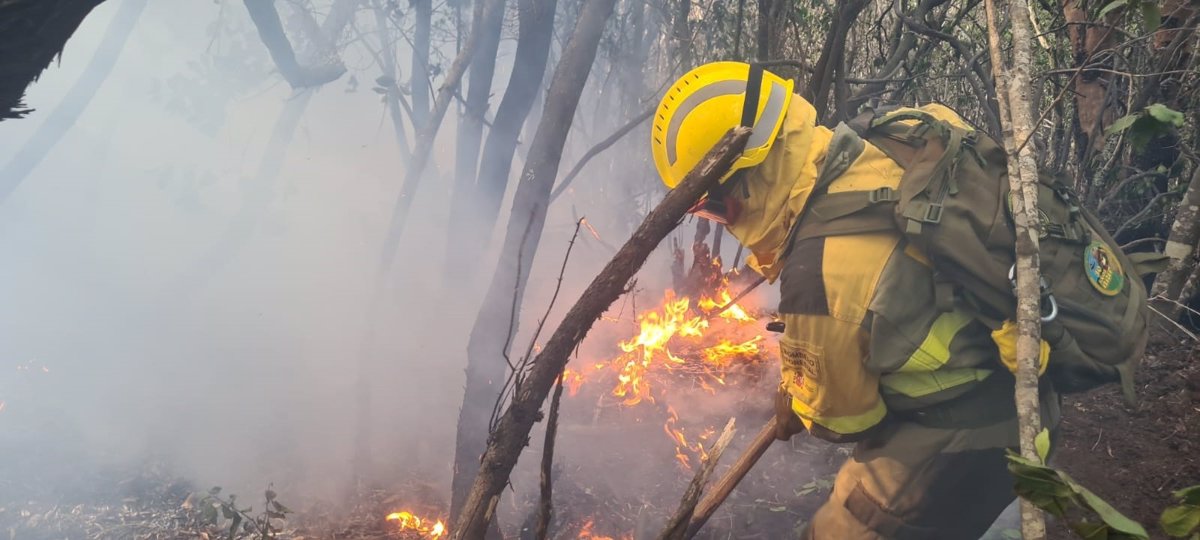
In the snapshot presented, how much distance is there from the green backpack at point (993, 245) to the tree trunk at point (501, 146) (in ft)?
9.83

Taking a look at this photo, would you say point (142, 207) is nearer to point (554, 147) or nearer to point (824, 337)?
point (554, 147)

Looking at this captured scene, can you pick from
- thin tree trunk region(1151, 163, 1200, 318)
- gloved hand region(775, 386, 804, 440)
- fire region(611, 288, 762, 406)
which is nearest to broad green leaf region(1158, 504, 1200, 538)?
gloved hand region(775, 386, 804, 440)

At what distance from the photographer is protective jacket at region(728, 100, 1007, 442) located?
228 centimetres

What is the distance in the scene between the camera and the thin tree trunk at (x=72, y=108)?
372 inches

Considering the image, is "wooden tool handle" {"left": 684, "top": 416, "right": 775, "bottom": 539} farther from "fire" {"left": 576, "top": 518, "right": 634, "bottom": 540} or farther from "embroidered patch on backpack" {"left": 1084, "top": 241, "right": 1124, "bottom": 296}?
"fire" {"left": 576, "top": 518, "right": 634, "bottom": 540}

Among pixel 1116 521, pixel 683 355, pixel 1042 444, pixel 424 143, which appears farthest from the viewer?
pixel 424 143

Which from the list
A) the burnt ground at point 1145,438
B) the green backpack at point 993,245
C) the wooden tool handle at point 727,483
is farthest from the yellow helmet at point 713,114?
the burnt ground at point 1145,438

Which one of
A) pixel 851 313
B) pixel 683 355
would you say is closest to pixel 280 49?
pixel 683 355

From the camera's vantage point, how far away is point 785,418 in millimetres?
2977

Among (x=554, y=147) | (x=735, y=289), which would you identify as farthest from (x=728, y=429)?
(x=735, y=289)

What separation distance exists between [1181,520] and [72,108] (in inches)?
487

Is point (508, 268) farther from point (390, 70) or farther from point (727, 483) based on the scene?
point (390, 70)

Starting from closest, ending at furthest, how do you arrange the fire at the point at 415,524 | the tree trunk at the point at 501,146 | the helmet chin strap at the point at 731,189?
the helmet chin strap at the point at 731,189, the fire at the point at 415,524, the tree trunk at the point at 501,146

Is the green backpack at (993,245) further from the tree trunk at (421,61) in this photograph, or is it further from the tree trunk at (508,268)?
the tree trunk at (421,61)
